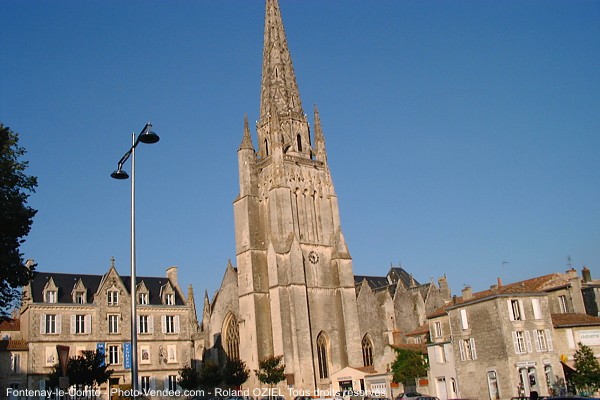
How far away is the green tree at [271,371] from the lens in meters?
47.4

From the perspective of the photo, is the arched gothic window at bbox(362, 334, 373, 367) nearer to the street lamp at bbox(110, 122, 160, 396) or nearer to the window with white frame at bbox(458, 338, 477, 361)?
the window with white frame at bbox(458, 338, 477, 361)

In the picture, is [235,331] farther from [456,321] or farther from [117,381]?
[456,321]

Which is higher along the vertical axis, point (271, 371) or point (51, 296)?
point (51, 296)

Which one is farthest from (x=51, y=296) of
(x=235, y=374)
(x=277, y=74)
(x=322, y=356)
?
(x=277, y=74)

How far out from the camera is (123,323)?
166 ft

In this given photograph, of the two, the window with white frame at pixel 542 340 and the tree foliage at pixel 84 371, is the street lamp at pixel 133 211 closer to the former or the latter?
the tree foliage at pixel 84 371

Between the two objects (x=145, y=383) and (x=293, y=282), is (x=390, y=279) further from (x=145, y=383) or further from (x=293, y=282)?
(x=145, y=383)

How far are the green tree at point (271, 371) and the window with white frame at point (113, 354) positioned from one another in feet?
36.5

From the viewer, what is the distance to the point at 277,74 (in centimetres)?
6325

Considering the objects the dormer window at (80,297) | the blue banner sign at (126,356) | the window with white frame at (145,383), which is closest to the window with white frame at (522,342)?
the window with white frame at (145,383)

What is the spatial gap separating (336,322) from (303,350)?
5.20 meters

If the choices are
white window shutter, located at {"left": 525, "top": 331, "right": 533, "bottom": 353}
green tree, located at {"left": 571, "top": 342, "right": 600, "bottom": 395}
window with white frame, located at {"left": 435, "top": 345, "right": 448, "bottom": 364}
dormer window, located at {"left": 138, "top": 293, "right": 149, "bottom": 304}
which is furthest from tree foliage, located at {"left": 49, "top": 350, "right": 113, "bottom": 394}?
green tree, located at {"left": 571, "top": 342, "right": 600, "bottom": 395}

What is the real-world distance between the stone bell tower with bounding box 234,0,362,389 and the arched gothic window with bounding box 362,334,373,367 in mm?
3212

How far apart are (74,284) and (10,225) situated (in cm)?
2661
